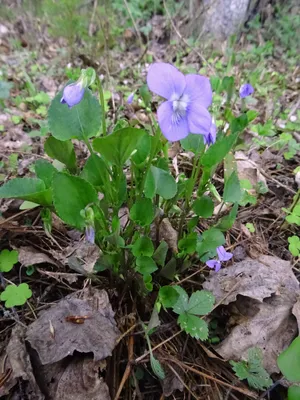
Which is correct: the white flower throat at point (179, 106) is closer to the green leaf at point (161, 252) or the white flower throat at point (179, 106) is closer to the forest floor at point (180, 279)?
the green leaf at point (161, 252)

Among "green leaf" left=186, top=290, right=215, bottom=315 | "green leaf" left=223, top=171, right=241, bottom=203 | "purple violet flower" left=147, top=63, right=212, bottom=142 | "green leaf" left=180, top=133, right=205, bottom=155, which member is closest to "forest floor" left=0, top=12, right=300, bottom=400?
"green leaf" left=186, top=290, right=215, bottom=315

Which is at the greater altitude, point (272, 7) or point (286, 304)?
point (272, 7)

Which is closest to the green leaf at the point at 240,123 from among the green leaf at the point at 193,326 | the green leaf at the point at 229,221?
the green leaf at the point at 229,221

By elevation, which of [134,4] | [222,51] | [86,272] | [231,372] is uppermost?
[134,4]

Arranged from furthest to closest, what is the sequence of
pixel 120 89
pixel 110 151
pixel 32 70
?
1. pixel 32 70
2. pixel 120 89
3. pixel 110 151

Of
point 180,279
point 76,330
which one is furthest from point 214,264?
point 76,330

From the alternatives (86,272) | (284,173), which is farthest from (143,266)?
(284,173)

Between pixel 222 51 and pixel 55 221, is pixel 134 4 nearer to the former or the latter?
pixel 222 51

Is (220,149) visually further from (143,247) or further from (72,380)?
(72,380)

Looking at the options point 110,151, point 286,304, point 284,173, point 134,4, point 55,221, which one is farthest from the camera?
point 134,4
